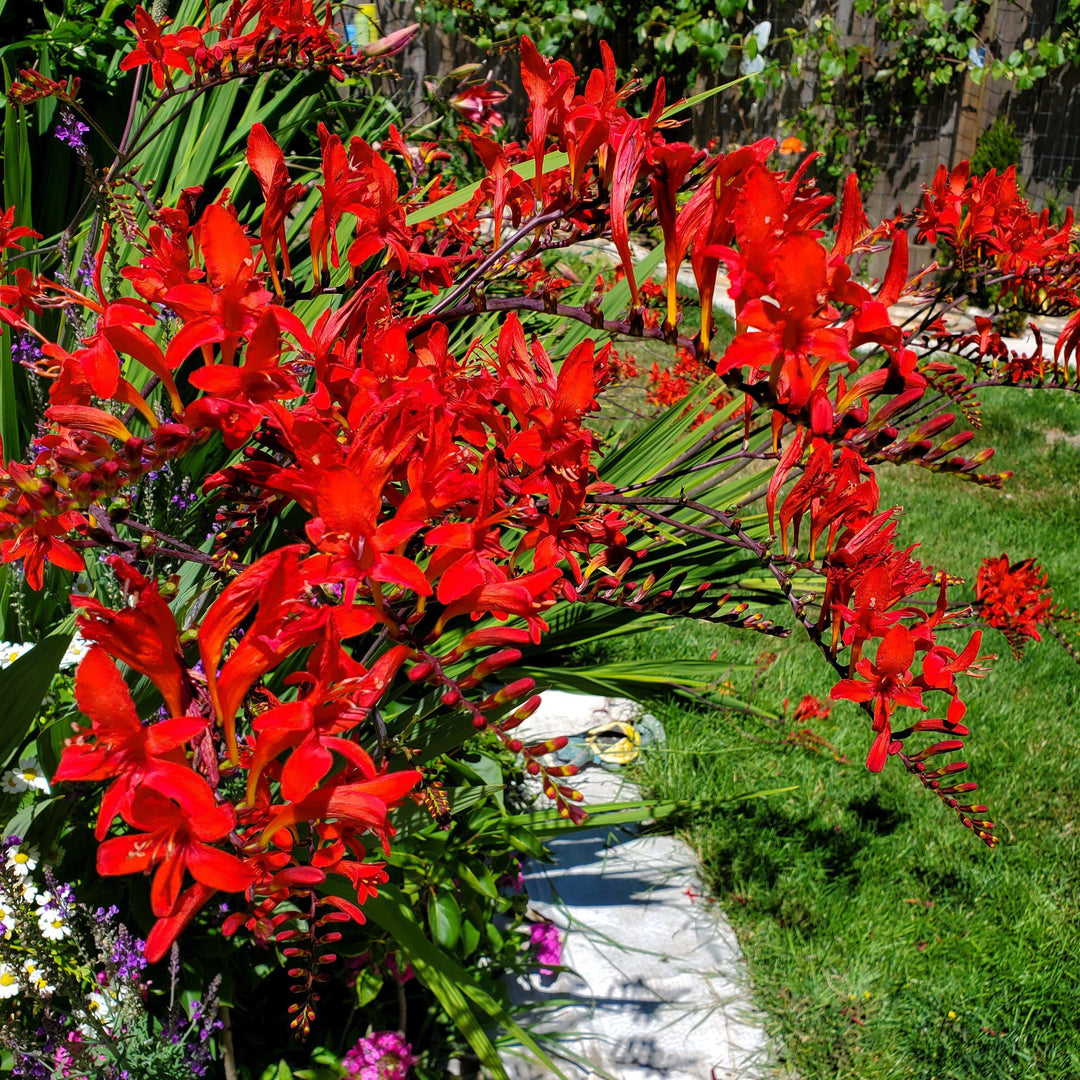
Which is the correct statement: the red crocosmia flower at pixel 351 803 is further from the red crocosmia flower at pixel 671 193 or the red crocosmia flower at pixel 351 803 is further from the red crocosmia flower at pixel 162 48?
the red crocosmia flower at pixel 162 48

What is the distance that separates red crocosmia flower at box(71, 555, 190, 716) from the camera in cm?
60

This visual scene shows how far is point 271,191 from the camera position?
2.89 ft

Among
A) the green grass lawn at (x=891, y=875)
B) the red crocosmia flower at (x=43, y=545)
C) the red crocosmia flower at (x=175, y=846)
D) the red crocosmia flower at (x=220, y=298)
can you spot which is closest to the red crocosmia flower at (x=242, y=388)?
the red crocosmia flower at (x=220, y=298)

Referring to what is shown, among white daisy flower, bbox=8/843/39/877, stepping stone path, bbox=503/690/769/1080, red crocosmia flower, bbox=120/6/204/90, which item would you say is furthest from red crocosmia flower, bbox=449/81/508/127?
white daisy flower, bbox=8/843/39/877

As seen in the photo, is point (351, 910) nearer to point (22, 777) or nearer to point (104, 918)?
point (104, 918)

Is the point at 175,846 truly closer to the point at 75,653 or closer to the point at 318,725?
the point at 318,725

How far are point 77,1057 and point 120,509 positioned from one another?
0.75 meters

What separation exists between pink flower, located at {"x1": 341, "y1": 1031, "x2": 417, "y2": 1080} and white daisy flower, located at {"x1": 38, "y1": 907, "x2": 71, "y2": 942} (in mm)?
507

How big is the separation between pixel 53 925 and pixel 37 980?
0.21ft

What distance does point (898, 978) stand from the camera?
1866 mm

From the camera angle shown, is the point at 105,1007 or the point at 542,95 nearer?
the point at 542,95

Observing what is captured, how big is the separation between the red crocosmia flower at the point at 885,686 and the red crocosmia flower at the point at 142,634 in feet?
1.89

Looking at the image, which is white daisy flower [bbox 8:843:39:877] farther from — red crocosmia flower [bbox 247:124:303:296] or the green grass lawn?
the green grass lawn

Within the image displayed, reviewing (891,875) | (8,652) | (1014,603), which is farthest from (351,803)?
(891,875)
